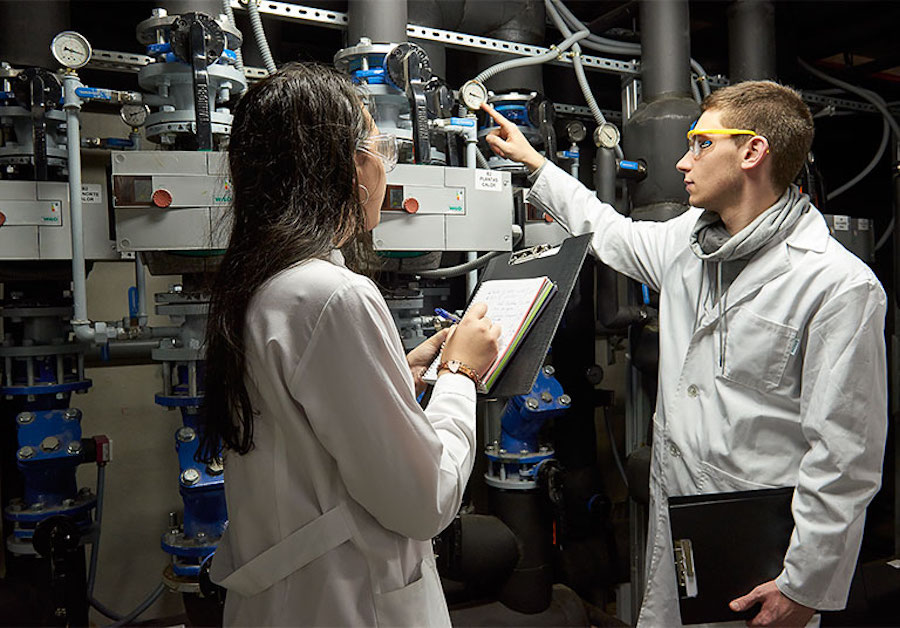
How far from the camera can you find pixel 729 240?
147 cm

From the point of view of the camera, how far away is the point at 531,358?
1.05 m

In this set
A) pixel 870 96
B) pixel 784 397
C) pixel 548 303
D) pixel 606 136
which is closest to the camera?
pixel 548 303

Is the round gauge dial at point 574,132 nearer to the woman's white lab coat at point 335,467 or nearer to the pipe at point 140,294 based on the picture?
the pipe at point 140,294

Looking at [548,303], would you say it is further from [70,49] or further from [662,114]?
[662,114]

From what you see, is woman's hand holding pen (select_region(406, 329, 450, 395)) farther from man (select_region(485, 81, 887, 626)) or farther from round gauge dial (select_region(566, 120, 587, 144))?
round gauge dial (select_region(566, 120, 587, 144))

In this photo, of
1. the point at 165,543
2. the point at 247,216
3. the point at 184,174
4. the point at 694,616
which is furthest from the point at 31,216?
the point at 694,616

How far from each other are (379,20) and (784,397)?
136 cm

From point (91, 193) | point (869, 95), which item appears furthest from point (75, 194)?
point (869, 95)

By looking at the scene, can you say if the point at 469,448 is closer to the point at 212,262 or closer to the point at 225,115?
the point at 212,262

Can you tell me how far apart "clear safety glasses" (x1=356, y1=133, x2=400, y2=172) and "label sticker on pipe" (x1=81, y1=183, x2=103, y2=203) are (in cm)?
98

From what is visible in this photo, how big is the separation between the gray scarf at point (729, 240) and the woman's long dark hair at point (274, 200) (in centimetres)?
92

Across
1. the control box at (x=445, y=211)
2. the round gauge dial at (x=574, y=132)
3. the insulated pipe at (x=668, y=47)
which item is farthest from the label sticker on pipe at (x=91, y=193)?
the insulated pipe at (x=668, y=47)

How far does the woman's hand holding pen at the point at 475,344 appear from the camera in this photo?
1016 millimetres

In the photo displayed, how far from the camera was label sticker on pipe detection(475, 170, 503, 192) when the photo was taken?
71.2 inches
